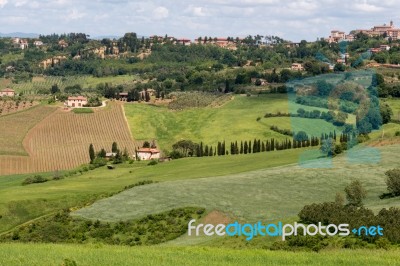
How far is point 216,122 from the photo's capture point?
13312 centimetres

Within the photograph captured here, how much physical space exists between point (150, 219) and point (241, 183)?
37.3 ft

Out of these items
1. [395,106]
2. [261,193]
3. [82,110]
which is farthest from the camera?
[82,110]

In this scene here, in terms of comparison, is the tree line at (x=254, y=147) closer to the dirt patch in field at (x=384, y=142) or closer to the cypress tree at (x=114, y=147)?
the cypress tree at (x=114, y=147)

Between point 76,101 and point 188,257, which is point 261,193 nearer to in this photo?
point 188,257

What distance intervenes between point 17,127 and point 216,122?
42019mm

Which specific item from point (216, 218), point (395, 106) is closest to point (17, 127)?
point (395, 106)

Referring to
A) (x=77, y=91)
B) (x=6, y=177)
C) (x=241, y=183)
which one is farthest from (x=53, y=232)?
(x=77, y=91)

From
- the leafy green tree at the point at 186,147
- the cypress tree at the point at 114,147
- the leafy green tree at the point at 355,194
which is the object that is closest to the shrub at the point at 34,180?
the cypress tree at the point at 114,147

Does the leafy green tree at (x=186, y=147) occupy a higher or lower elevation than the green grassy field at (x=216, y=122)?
lower

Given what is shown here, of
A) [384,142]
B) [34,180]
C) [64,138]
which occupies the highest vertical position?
[384,142]

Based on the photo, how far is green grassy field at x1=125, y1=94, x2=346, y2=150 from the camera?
119600 mm

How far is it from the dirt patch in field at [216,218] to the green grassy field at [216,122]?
67.8m

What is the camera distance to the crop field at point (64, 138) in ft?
342

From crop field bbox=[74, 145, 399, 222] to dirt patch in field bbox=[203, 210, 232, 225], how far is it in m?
0.49
